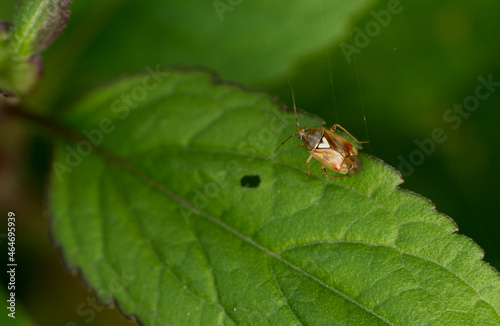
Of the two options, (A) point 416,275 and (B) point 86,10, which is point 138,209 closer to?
(A) point 416,275

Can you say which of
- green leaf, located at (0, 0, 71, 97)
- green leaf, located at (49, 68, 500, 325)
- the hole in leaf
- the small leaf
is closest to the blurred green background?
green leaf, located at (0, 0, 71, 97)

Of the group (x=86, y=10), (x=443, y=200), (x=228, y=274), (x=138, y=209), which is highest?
(x=86, y=10)

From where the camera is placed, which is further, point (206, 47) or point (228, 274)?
point (206, 47)

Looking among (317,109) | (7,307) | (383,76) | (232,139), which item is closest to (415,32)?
(383,76)

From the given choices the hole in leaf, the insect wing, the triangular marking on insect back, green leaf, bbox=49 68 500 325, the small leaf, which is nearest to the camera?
green leaf, bbox=49 68 500 325

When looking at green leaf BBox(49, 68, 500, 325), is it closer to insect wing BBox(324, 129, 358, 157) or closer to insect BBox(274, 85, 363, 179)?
insect BBox(274, 85, 363, 179)

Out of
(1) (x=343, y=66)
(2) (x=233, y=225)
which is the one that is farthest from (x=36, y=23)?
(1) (x=343, y=66)
